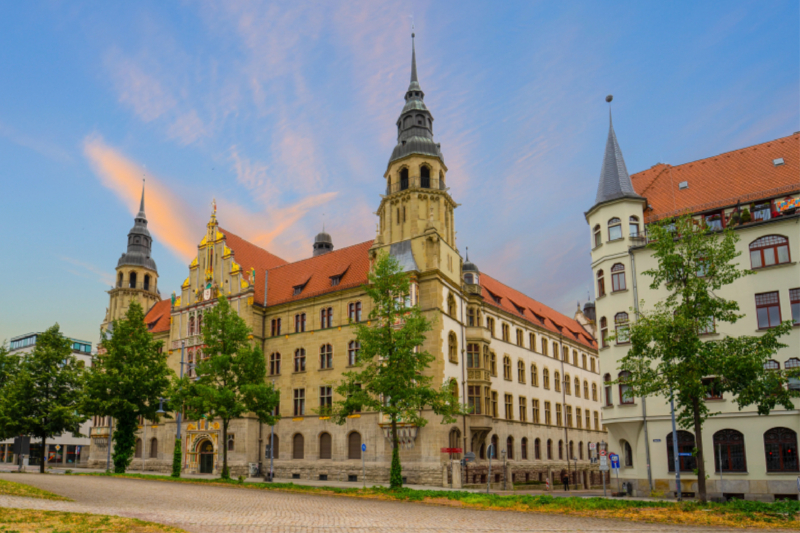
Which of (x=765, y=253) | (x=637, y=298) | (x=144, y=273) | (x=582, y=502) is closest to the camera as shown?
(x=582, y=502)

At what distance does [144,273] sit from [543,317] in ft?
161

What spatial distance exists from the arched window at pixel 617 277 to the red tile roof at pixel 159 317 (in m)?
45.7

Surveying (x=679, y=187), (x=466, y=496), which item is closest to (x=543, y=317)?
(x=679, y=187)

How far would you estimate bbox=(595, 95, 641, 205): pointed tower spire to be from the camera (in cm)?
3969

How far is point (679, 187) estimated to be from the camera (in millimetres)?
41031

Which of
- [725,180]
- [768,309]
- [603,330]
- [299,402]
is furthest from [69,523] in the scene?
→ [725,180]

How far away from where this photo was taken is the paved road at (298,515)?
1752cm

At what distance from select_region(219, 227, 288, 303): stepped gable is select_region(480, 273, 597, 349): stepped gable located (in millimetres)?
21467

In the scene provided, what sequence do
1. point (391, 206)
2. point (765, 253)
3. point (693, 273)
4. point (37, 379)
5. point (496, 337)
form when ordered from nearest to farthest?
point (693, 273), point (765, 253), point (37, 379), point (391, 206), point (496, 337)

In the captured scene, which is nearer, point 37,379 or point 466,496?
point 466,496

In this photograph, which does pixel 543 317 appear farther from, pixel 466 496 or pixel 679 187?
pixel 466 496

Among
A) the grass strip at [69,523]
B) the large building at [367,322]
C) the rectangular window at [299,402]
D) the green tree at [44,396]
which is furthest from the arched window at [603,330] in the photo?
the green tree at [44,396]

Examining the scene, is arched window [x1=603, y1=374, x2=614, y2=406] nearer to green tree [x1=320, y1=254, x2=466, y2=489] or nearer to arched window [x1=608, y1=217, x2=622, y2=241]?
arched window [x1=608, y1=217, x2=622, y2=241]

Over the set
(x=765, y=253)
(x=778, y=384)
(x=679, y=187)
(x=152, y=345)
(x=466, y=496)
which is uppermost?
(x=679, y=187)
